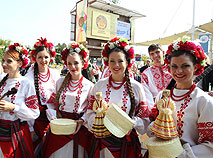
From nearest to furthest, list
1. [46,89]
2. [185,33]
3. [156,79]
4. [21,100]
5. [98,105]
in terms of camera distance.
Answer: [98,105], [21,100], [46,89], [156,79], [185,33]

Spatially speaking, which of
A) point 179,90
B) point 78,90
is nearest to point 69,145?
point 78,90

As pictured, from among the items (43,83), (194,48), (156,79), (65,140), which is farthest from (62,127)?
(156,79)

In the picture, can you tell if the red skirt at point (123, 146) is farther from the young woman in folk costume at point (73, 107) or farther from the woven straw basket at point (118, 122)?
the young woman in folk costume at point (73, 107)

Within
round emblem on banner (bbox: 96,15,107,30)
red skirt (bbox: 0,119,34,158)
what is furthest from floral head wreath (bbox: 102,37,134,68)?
round emblem on banner (bbox: 96,15,107,30)

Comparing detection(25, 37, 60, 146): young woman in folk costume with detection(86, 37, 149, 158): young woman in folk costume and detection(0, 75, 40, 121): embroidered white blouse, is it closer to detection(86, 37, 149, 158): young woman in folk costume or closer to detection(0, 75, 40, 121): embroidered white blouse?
detection(0, 75, 40, 121): embroidered white blouse

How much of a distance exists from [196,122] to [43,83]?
2.41 metres

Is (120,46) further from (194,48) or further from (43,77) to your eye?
(43,77)

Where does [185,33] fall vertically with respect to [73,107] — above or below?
above

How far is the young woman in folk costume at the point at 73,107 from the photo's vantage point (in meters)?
2.37

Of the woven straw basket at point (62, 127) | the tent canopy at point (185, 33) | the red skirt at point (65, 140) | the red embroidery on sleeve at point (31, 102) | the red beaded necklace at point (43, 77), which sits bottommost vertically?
the red skirt at point (65, 140)

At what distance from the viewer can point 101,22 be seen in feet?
49.5

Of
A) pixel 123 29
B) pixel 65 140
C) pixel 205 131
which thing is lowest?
pixel 65 140

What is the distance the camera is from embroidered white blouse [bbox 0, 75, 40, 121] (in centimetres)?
214

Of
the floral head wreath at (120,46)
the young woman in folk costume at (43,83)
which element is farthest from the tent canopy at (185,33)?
the young woman in folk costume at (43,83)
